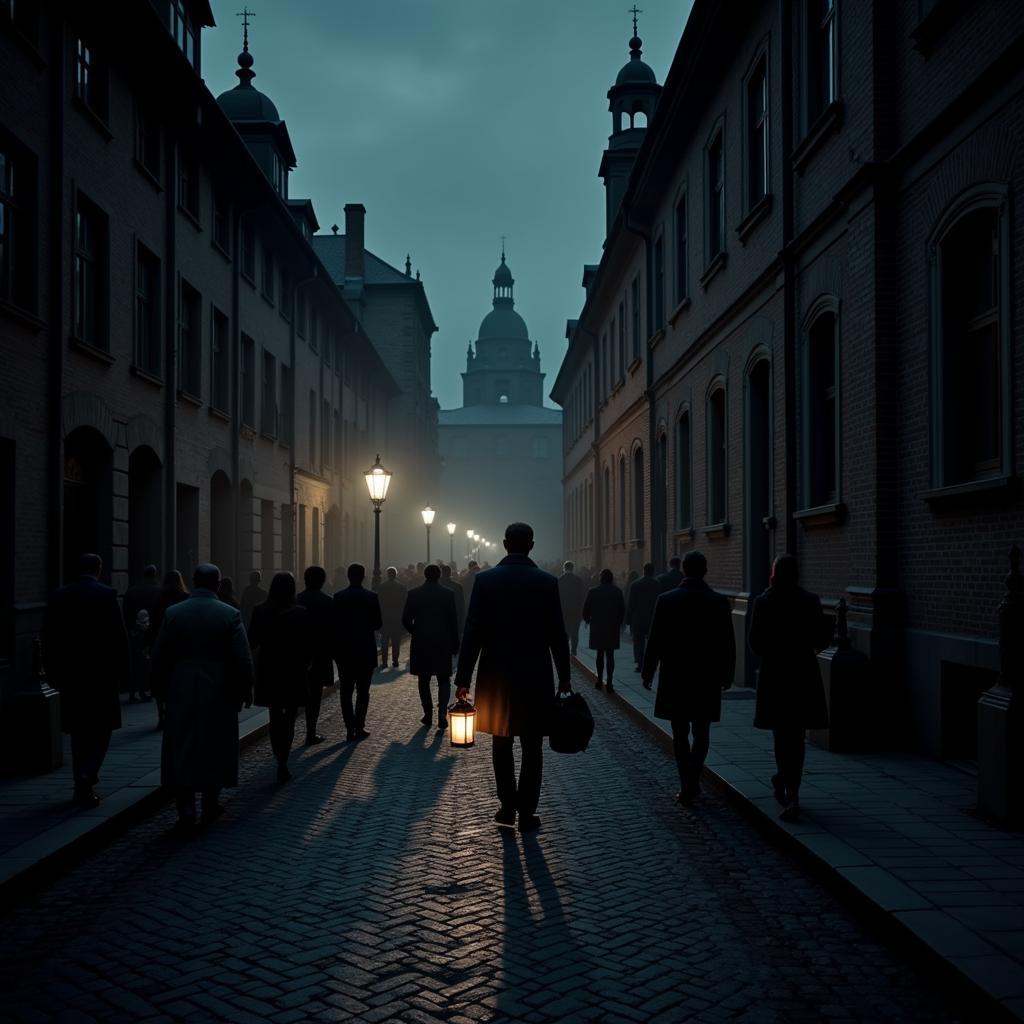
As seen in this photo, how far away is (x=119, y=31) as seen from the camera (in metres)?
15.4

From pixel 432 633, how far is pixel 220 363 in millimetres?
10351

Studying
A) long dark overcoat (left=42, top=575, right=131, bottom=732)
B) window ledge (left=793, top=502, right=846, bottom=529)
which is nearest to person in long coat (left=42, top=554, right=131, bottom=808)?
long dark overcoat (left=42, top=575, right=131, bottom=732)

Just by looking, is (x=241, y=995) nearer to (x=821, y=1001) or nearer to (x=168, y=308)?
(x=821, y=1001)

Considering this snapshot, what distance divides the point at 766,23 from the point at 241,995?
13.3 meters

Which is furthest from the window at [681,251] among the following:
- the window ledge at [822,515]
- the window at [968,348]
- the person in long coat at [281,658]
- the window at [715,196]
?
the person in long coat at [281,658]

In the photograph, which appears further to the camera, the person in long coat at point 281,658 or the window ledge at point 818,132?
the window ledge at point 818,132

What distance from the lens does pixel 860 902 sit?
222 inches

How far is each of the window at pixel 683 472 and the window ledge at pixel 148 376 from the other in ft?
28.2

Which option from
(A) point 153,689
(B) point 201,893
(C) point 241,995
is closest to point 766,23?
(A) point 153,689

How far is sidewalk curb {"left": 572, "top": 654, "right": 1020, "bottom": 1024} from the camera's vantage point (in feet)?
14.1

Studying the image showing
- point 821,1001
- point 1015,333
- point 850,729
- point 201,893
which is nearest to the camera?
point 821,1001

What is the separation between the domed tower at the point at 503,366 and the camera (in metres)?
114

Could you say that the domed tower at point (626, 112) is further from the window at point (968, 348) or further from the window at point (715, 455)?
the window at point (968, 348)

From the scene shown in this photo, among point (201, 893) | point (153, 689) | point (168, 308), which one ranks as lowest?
point (201, 893)
